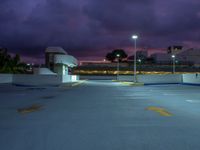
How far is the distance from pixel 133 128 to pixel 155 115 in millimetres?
2683

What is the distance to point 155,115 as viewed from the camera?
1058cm

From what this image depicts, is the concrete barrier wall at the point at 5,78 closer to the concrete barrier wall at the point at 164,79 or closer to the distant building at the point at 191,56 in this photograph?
the concrete barrier wall at the point at 164,79

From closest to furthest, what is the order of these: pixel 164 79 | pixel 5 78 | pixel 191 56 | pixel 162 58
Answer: pixel 5 78 < pixel 164 79 < pixel 191 56 < pixel 162 58

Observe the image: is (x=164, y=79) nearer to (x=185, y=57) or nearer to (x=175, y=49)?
(x=185, y=57)

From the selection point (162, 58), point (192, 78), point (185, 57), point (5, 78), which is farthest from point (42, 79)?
point (185, 57)

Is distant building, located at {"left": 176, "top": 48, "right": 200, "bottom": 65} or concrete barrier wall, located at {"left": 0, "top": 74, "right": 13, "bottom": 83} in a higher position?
distant building, located at {"left": 176, "top": 48, "right": 200, "bottom": 65}

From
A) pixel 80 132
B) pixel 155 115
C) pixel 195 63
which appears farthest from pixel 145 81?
pixel 195 63

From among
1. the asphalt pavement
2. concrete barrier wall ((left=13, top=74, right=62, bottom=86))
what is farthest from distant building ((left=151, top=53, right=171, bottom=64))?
the asphalt pavement

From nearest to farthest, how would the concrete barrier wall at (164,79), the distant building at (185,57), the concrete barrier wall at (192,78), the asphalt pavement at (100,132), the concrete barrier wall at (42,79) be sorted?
the asphalt pavement at (100,132) → the concrete barrier wall at (192,78) → the concrete barrier wall at (42,79) → the concrete barrier wall at (164,79) → the distant building at (185,57)

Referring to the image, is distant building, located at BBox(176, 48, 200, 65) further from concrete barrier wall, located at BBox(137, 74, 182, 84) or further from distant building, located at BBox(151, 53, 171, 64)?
concrete barrier wall, located at BBox(137, 74, 182, 84)

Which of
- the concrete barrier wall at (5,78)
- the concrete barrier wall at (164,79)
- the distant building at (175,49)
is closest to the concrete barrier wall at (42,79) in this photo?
the concrete barrier wall at (5,78)

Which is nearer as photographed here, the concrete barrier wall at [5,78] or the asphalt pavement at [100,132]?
the asphalt pavement at [100,132]

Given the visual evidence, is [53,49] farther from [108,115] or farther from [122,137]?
[122,137]

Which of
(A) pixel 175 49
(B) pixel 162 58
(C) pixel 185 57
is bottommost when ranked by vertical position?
(B) pixel 162 58
